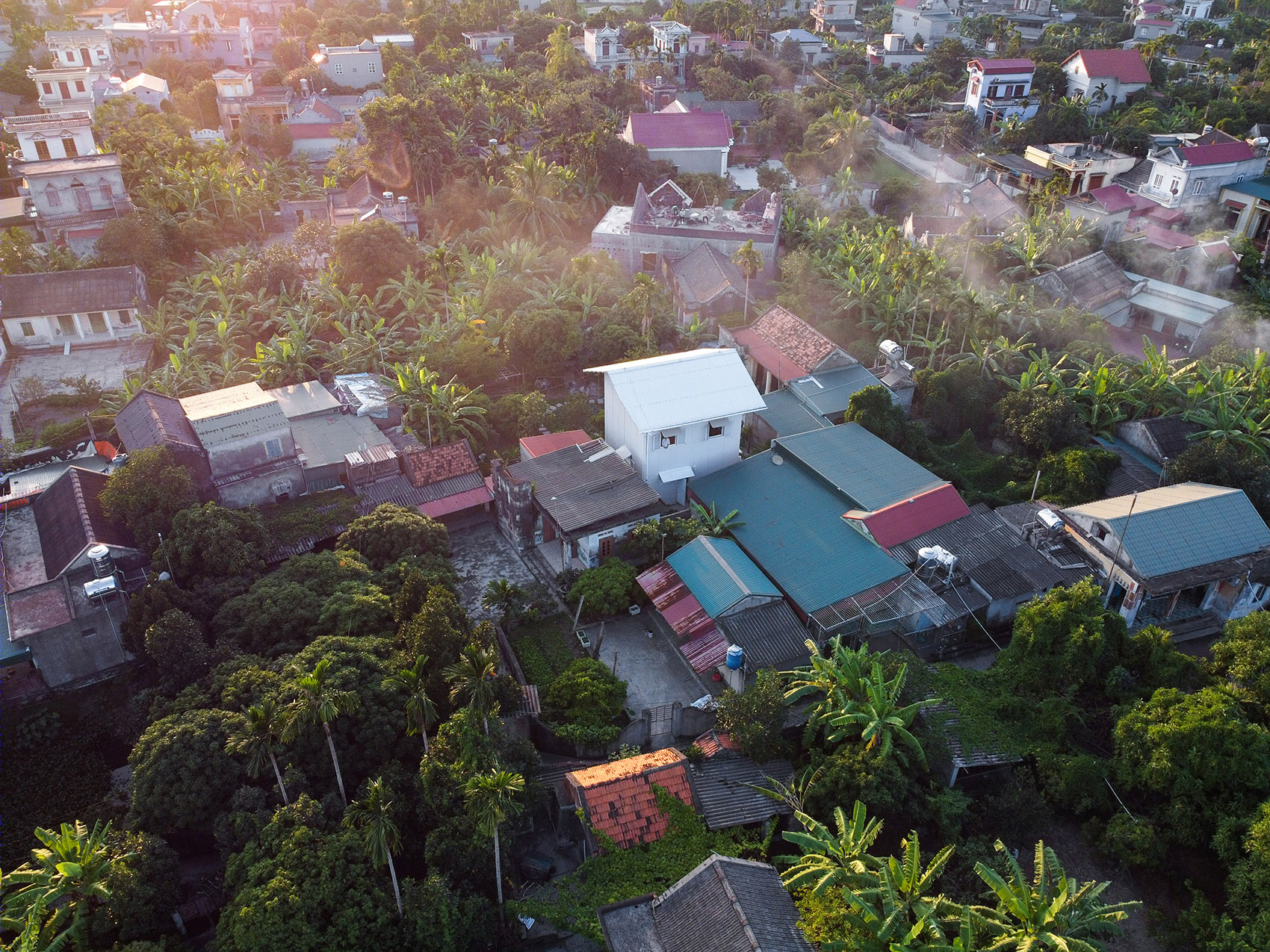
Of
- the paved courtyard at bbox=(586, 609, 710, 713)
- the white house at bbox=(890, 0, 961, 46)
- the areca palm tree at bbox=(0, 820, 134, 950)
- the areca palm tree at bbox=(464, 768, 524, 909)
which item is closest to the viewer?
the areca palm tree at bbox=(0, 820, 134, 950)

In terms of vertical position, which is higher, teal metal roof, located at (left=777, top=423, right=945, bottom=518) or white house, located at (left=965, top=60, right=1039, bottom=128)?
white house, located at (left=965, top=60, right=1039, bottom=128)

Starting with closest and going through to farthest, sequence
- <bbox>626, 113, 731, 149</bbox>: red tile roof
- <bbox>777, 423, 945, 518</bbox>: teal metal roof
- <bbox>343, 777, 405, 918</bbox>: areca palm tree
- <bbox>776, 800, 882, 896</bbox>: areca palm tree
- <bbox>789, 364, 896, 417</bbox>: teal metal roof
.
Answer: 1. <bbox>776, 800, 882, 896</bbox>: areca palm tree
2. <bbox>343, 777, 405, 918</bbox>: areca palm tree
3. <bbox>777, 423, 945, 518</bbox>: teal metal roof
4. <bbox>789, 364, 896, 417</bbox>: teal metal roof
5. <bbox>626, 113, 731, 149</bbox>: red tile roof

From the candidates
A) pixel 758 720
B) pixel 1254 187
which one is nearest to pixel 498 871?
pixel 758 720

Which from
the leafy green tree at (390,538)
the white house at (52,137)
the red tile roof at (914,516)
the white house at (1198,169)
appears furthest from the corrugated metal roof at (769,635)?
the white house at (52,137)

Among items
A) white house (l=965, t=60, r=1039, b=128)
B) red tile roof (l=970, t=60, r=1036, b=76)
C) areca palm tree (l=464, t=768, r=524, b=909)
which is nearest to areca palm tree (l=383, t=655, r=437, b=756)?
areca palm tree (l=464, t=768, r=524, b=909)

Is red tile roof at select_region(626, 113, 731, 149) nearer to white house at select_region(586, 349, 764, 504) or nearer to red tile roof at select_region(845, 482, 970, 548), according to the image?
white house at select_region(586, 349, 764, 504)

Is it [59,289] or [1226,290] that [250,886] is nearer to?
[59,289]

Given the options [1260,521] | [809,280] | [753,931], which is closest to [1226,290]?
[809,280]

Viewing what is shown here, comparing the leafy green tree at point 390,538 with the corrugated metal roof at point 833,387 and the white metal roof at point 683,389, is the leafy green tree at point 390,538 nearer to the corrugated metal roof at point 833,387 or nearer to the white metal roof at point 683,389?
the white metal roof at point 683,389
